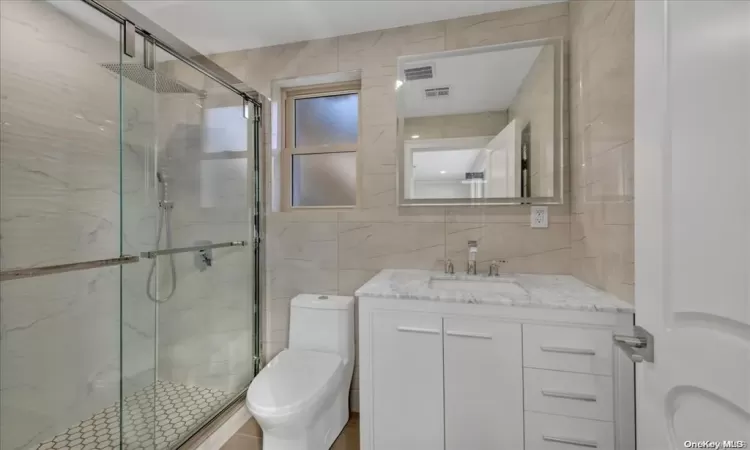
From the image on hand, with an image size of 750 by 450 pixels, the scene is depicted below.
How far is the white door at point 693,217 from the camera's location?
0.48 metres

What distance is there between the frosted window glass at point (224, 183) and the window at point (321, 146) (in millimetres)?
273

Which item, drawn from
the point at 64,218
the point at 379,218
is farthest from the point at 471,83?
the point at 64,218

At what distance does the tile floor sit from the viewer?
66.5 inches

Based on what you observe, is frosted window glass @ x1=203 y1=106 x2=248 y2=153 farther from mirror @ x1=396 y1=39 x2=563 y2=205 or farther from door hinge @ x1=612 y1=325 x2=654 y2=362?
door hinge @ x1=612 y1=325 x2=654 y2=362

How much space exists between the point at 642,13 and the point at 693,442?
2.85 ft

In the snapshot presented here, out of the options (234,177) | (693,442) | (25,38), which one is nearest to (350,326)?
(234,177)

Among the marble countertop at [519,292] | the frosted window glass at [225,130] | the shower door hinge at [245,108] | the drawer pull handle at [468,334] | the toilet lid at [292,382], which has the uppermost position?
the shower door hinge at [245,108]

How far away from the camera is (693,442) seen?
0.58 m

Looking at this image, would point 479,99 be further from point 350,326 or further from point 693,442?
point 693,442

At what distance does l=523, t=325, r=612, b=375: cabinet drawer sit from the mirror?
78 centimetres

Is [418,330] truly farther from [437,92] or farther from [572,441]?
[437,92]

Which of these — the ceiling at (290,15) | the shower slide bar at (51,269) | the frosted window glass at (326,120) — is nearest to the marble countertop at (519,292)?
the frosted window glass at (326,120)

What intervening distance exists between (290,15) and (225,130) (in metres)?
0.82

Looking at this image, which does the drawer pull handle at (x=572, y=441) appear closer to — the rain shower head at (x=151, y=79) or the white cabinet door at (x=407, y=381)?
the white cabinet door at (x=407, y=381)
